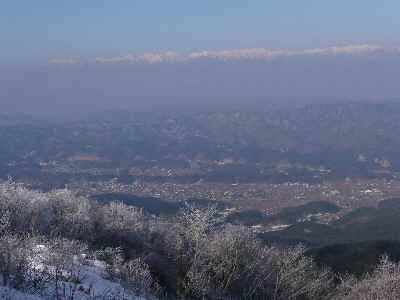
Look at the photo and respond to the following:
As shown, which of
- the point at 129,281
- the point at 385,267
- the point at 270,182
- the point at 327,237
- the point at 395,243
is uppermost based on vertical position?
the point at 129,281

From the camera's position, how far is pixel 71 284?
1752cm

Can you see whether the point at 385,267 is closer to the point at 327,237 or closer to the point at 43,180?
the point at 327,237

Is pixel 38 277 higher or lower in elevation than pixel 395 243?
higher

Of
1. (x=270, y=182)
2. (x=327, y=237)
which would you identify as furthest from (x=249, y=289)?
(x=270, y=182)

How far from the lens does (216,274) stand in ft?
90.6

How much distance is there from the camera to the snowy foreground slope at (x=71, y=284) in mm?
15275

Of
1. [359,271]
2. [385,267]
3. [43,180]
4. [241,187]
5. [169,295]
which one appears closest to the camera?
[169,295]

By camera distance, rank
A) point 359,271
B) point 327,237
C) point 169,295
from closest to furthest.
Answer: point 169,295 < point 359,271 < point 327,237

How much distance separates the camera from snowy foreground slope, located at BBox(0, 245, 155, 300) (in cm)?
1527

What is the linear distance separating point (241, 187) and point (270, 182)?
1386 cm

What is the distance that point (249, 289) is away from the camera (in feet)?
85.6

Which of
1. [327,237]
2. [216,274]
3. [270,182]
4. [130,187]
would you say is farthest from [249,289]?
[270,182]

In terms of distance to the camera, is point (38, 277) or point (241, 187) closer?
point (38, 277)

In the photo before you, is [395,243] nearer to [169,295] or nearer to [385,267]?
[385,267]
